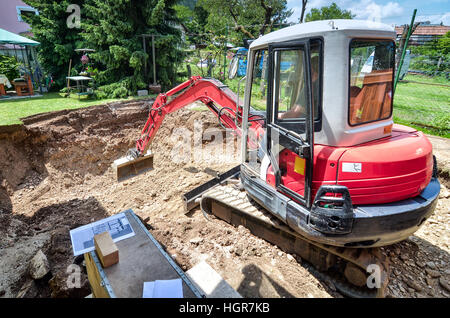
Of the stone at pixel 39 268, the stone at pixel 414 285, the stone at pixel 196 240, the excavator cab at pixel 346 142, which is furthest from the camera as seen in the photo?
the stone at pixel 196 240

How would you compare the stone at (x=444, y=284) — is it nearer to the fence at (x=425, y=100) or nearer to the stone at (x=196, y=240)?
the stone at (x=196, y=240)

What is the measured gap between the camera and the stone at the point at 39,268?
3332mm

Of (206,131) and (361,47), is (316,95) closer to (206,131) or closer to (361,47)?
(361,47)

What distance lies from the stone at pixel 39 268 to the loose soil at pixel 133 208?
0.09 meters

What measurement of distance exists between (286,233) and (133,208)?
334 cm

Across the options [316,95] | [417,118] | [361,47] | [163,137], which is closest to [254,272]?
[316,95]

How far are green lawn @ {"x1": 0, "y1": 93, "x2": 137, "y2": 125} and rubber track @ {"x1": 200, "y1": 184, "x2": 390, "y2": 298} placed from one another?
5.82 metres

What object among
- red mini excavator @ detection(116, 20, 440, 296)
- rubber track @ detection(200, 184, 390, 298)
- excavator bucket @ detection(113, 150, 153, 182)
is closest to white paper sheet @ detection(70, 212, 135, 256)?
rubber track @ detection(200, 184, 390, 298)

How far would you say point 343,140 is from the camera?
103 inches

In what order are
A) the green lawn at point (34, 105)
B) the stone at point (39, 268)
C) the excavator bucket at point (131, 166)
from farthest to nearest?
the green lawn at point (34, 105) < the excavator bucket at point (131, 166) < the stone at point (39, 268)

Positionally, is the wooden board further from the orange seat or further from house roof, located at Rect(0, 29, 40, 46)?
house roof, located at Rect(0, 29, 40, 46)

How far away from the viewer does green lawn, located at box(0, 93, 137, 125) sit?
719 centimetres

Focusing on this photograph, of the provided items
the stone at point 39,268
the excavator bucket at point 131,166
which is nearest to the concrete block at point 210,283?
the stone at point 39,268

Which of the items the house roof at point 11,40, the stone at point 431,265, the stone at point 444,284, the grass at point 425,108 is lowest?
the stone at point 444,284
